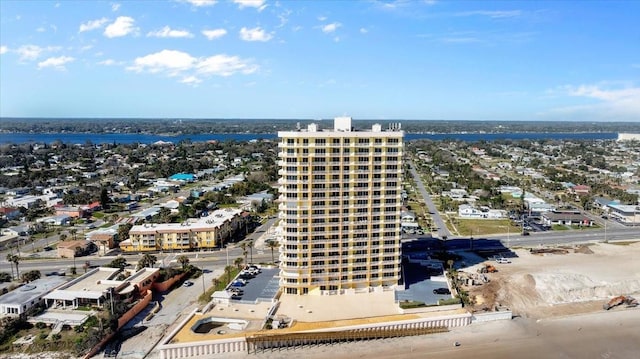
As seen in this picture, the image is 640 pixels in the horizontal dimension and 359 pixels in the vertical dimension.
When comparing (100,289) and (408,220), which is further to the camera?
(408,220)

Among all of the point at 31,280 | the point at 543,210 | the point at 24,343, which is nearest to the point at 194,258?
the point at 31,280

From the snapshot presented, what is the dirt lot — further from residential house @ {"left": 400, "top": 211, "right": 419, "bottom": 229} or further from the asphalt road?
residential house @ {"left": 400, "top": 211, "right": 419, "bottom": 229}

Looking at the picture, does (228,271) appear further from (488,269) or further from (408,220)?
(408,220)

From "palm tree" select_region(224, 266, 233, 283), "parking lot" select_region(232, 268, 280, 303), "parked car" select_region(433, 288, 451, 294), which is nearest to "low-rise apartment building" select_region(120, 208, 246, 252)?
"palm tree" select_region(224, 266, 233, 283)

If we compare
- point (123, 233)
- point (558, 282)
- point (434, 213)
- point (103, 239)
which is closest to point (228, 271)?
point (123, 233)

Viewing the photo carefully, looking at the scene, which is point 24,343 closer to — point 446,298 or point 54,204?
point 446,298

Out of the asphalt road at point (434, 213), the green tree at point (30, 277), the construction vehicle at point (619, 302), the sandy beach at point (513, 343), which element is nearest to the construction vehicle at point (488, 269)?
the sandy beach at point (513, 343)
